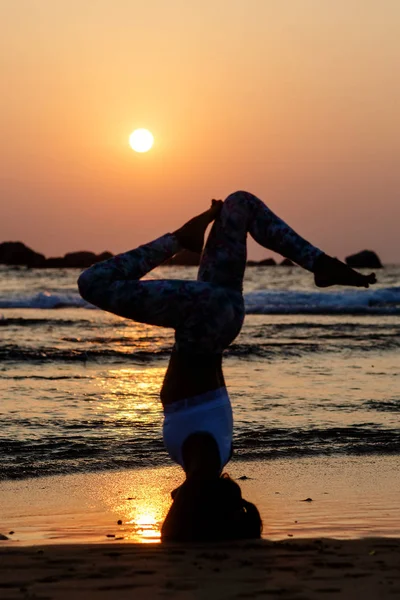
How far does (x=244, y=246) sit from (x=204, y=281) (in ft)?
0.92

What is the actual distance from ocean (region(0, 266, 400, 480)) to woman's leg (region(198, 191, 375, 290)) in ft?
11.2

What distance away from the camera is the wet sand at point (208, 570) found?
4141mm

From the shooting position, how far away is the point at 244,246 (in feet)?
17.4

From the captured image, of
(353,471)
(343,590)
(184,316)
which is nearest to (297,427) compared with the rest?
(353,471)

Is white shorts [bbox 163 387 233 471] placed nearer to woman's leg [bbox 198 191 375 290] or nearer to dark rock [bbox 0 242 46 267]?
woman's leg [bbox 198 191 375 290]

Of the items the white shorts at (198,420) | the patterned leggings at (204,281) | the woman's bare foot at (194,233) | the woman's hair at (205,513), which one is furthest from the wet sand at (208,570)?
the woman's bare foot at (194,233)

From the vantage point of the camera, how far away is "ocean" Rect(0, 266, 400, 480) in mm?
9102

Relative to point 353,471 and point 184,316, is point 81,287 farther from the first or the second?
point 353,471

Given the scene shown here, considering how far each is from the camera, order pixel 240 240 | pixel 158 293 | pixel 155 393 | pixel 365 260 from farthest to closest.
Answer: pixel 365 260 → pixel 155 393 → pixel 240 240 → pixel 158 293

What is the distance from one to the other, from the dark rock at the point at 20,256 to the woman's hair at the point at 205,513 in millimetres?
99394

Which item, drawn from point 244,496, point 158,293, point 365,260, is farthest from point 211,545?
point 365,260

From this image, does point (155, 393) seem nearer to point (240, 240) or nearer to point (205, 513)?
point (205, 513)

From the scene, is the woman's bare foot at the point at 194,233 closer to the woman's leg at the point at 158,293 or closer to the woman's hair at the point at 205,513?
the woman's leg at the point at 158,293

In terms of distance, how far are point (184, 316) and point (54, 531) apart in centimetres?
174
